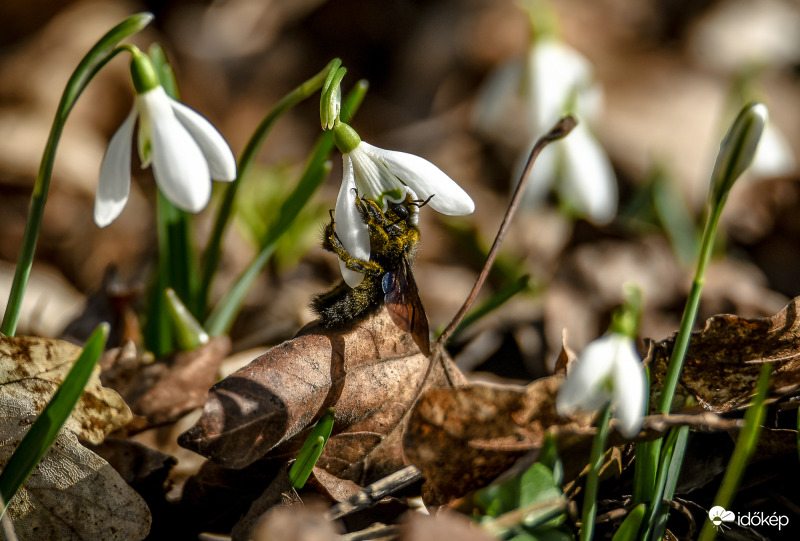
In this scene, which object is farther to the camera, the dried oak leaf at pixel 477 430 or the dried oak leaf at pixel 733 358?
the dried oak leaf at pixel 733 358

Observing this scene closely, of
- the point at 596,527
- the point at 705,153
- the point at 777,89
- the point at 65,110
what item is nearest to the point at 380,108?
the point at 705,153

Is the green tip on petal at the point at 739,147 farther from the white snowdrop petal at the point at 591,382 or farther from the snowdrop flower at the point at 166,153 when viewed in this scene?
the snowdrop flower at the point at 166,153

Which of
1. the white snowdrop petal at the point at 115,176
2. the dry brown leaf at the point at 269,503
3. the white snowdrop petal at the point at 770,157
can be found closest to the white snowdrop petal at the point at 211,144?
the white snowdrop petal at the point at 115,176

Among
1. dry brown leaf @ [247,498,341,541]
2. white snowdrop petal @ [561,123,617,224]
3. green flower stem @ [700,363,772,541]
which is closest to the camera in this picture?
dry brown leaf @ [247,498,341,541]

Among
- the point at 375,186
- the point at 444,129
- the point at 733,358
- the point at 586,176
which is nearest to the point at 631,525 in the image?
the point at 733,358

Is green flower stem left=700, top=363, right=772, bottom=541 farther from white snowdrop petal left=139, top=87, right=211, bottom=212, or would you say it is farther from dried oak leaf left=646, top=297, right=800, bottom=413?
white snowdrop petal left=139, top=87, right=211, bottom=212

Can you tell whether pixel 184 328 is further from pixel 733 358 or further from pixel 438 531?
pixel 733 358

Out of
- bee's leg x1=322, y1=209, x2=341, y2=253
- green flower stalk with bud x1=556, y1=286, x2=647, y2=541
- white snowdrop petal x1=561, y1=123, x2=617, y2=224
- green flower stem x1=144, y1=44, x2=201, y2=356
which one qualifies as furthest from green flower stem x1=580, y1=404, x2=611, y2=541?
white snowdrop petal x1=561, y1=123, x2=617, y2=224

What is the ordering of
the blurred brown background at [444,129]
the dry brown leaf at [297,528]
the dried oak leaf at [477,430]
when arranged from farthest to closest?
1. the blurred brown background at [444,129]
2. the dried oak leaf at [477,430]
3. the dry brown leaf at [297,528]
